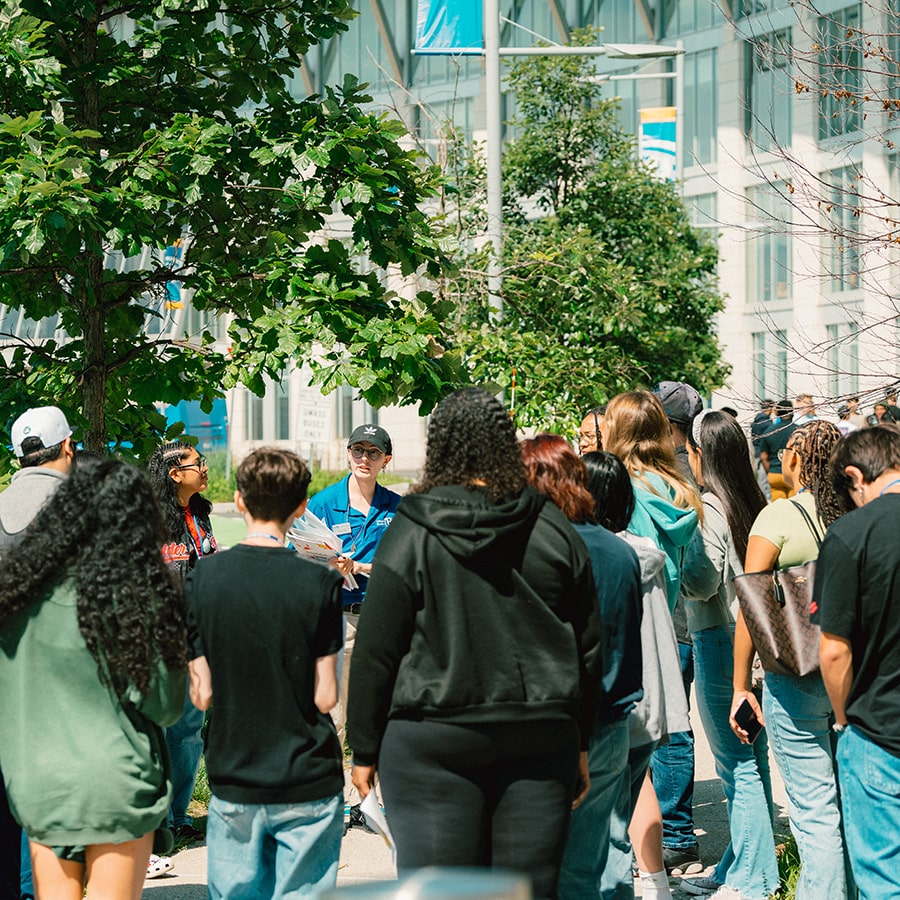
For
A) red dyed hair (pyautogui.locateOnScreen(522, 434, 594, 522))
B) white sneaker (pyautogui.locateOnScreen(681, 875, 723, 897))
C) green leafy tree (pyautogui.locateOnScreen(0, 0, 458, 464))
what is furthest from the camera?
green leafy tree (pyautogui.locateOnScreen(0, 0, 458, 464))

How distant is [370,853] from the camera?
5.91 m

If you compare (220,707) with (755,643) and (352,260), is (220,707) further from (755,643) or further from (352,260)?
(352,260)

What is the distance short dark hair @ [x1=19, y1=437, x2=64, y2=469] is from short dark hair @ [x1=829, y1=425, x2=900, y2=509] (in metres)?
2.76

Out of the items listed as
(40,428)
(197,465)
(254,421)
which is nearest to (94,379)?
(197,465)

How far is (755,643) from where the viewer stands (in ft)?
15.0

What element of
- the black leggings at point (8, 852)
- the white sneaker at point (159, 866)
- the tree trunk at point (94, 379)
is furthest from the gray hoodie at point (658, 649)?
the tree trunk at point (94, 379)

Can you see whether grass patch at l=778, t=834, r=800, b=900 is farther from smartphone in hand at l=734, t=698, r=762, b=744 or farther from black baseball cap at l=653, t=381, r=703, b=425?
black baseball cap at l=653, t=381, r=703, b=425

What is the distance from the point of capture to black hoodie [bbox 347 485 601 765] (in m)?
3.44

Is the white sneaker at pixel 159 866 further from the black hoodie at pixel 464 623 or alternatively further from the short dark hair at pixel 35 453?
the black hoodie at pixel 464 623

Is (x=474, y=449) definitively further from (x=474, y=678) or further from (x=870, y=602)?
(x=870, y=602)

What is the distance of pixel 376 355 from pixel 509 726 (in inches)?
117

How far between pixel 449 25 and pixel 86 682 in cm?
1078

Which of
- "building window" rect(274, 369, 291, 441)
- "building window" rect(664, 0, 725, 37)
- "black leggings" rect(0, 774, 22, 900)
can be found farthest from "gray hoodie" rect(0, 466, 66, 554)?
"building window" rect(274, 369, 291, 441)

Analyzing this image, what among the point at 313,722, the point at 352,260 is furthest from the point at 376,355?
the point at 313,722
